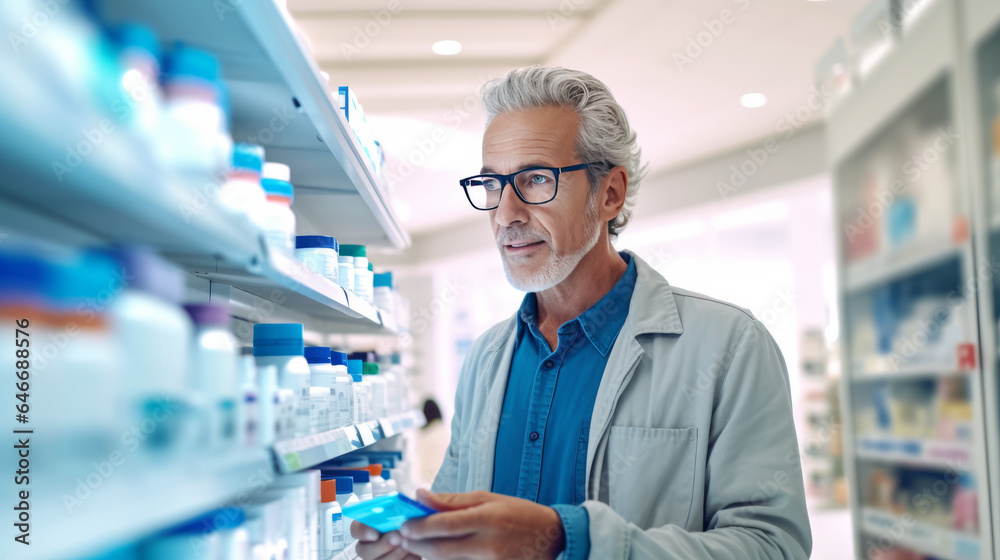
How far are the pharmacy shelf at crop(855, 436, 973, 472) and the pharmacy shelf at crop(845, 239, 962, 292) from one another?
688 millimetres

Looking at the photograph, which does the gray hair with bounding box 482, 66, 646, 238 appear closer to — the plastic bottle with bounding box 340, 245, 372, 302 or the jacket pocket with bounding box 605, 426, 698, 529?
the plastic bottle with bounding box 340, 245, 372, 302

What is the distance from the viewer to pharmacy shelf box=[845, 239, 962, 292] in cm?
263

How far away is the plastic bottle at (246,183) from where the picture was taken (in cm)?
109

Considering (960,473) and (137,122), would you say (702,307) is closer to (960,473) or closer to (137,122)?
(137,122)

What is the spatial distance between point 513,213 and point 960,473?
2.02 meters

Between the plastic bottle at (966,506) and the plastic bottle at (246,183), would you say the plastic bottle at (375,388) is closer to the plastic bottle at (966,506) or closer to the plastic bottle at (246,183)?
the plastic bottle at (246,183)

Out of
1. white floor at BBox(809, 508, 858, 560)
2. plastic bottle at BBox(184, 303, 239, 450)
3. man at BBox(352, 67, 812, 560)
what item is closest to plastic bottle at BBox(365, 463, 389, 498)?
man at BBox(352, 67, 812, 560)

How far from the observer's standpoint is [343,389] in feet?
5.98

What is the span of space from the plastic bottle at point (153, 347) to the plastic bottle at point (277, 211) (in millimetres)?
351

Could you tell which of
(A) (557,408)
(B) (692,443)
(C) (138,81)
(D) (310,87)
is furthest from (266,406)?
(B) (692,443)

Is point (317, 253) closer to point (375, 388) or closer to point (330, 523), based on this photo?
point (330, 523)

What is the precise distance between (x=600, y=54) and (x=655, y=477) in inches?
151

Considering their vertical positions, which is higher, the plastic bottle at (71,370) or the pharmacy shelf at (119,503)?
the plastic bottle at (71,370)

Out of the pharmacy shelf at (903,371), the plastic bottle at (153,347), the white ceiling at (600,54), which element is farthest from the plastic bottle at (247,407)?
the white ceiling at (600,54)
